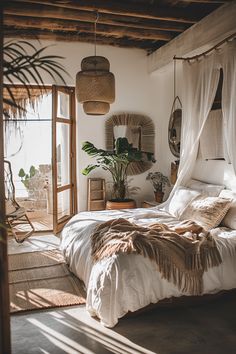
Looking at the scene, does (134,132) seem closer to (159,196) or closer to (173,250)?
(159,196)

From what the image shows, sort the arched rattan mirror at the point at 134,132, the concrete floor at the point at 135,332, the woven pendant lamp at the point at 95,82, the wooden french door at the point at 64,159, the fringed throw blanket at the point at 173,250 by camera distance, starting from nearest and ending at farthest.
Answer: the concrete floor at the point at 135,332
the fringed throw blanket at the point at 173,250
the woven pendant lamp at the point at 95,82
the wooden french door at the point at 64,159
the arched rattan mirror at the point at 134,132

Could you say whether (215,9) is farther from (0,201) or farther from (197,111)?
(0,201)

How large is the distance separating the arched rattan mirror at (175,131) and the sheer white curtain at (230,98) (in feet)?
5.15

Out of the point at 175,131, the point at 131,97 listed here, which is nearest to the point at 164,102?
the point at 131,97

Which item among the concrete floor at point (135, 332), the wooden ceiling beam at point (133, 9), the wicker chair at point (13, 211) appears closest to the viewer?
the concrete floor at point (135, 332)

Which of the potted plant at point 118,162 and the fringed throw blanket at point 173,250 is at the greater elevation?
the potted plant at point 118,162

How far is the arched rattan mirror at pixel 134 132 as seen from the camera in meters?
5.88

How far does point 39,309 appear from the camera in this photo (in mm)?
3074

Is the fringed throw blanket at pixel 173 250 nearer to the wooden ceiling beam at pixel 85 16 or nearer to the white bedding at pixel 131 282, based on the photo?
the white bedding at pixel 131 282

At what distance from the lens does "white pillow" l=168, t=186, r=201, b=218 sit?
4.13 meters

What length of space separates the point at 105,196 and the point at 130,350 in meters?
3.53

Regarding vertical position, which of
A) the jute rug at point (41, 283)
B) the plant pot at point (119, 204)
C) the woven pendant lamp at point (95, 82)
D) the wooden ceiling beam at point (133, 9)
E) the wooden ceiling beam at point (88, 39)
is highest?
the wooden ceiling beam at point (88, 39)

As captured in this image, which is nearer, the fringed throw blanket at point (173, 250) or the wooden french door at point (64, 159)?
the fringed throw blanket at point (173, 250)

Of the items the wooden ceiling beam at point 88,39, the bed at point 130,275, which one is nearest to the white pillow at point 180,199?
the bed at point 130,275
